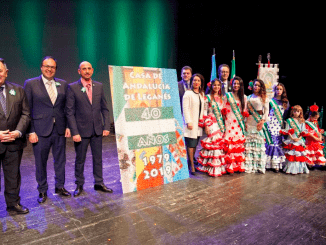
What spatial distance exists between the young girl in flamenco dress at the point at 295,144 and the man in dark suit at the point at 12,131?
3.58m

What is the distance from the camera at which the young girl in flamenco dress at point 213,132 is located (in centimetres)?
351

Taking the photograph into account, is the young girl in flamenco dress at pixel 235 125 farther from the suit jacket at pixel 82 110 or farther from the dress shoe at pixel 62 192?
the dress shoe at pixel 62 192

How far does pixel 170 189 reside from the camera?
9.89ft

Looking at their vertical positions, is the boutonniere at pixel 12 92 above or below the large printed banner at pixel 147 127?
above

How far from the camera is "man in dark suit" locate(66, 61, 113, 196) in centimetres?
269

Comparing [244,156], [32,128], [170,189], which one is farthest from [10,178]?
[244,156]

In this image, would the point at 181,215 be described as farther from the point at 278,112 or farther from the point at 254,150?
the point at 278,112

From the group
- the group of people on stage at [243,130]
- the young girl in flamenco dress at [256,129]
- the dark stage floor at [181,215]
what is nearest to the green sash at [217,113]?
the group of people on stage at [243,130]

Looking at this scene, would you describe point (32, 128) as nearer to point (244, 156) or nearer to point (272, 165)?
point (244, 156)

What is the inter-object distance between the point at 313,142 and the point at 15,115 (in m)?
4.20

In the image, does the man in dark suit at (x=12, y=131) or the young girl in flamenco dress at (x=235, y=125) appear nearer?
the man in dark suit at (x=12, y=131)

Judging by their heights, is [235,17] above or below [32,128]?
above

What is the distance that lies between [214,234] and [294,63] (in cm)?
555

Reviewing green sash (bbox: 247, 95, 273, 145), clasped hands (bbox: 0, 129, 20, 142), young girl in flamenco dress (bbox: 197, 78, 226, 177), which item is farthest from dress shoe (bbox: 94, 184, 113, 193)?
green sash (bbox: 247, 95, 273, 145)
